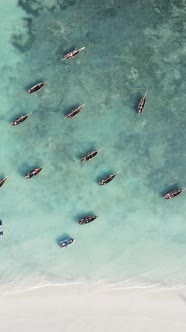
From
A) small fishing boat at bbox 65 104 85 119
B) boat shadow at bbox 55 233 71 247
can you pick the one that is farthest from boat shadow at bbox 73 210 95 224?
small fishing boat at bbox 65 104 85 119

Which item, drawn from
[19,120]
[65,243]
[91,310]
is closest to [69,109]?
[19,120]

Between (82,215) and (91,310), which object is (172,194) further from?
(91,310)

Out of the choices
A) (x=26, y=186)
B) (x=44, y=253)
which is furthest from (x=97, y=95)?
(x=44, y=253)

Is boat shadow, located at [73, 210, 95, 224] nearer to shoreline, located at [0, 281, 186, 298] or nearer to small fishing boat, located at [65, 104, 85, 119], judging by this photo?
shoreline, located at [0, 281, 186, 298]

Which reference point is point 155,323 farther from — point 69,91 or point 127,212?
point 69,91

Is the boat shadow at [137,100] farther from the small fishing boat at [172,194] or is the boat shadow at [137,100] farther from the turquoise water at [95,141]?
the small fishing boat at [172,194]
